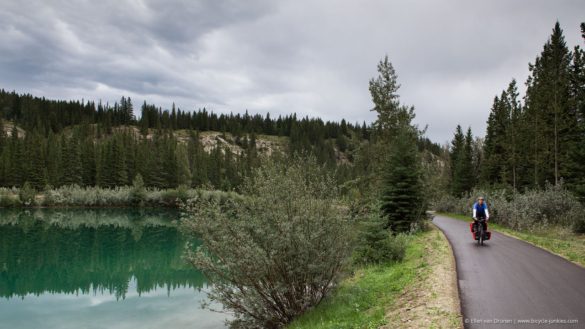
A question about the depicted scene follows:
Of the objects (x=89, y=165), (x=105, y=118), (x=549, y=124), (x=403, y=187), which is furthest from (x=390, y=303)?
(x=105, y=118)

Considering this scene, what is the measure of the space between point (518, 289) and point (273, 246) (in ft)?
19.9

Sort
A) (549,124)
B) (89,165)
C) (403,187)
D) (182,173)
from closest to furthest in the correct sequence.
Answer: (403,187) → (549,124) → (89,165) → (182,173)

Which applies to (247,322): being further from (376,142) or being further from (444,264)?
(376,142)

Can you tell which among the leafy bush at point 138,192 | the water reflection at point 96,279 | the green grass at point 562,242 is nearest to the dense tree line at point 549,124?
the green grass at point 562,242

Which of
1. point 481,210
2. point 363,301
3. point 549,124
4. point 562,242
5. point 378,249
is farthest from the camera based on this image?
point 549,124

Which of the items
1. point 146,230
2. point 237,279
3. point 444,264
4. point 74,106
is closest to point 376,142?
point 444,264

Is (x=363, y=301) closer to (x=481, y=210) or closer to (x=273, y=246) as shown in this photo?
(x=273, y=246)

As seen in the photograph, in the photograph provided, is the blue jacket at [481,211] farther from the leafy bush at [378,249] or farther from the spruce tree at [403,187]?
the spruce tree at [403,187]

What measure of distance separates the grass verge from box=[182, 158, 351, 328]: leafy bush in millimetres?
791

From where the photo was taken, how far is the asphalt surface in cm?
764

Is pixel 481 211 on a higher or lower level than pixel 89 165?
lower

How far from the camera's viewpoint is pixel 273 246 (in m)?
10.0

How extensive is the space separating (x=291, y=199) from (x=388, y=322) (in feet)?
12.5

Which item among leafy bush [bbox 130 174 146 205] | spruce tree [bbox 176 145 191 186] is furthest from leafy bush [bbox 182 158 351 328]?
spruce tree [bbox 176 145 191 186]
